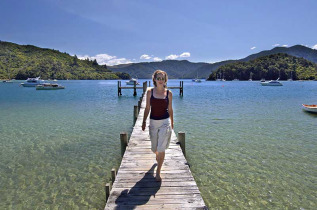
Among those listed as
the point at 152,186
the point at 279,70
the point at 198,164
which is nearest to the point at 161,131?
the point at 152,186

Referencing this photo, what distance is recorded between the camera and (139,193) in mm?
4535

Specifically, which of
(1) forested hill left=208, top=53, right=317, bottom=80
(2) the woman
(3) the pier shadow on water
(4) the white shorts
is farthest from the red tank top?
(1) forested hill left=208, top=53, right=317, bottom=80

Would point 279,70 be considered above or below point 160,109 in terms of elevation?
above

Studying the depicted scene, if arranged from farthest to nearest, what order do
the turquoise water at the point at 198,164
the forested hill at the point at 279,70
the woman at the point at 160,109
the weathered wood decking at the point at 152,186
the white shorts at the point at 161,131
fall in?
the forested hill at the point at 279,70, the turquoise water at the point at 198,164, the white shorts at the point at 161,131, the woman at the point at 160,109, the weathered wood decking at the point at 152,186

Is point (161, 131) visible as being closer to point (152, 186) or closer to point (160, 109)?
point (160, 109)

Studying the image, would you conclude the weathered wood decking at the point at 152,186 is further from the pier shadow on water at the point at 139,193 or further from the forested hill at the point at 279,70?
the forested hill at the point at 279,70

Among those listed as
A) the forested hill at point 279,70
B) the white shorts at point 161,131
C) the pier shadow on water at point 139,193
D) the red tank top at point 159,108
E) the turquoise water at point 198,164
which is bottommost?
the turquoise water at point 198,164

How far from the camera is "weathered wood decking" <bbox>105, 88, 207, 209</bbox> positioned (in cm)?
414

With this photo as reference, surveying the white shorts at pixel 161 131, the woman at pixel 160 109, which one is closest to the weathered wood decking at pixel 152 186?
the woman at pixel 160 109

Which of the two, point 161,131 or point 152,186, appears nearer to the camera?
point 161,131

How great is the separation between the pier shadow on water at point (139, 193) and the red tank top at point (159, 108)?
1.62m

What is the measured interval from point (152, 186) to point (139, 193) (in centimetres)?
40

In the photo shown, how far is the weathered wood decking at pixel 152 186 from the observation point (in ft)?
13.6

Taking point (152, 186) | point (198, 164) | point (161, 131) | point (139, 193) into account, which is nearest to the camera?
point (139, 193)
